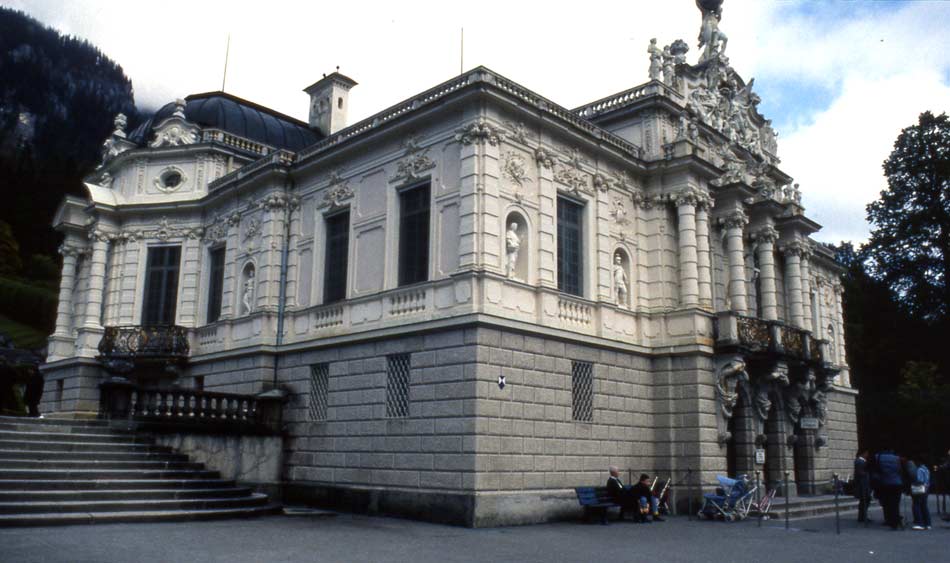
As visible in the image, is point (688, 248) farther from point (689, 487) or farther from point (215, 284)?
point (215, 284)

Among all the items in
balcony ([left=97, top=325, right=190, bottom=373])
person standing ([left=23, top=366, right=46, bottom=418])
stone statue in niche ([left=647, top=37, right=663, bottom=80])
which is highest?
stone statue in niche ([left=647, top=37, right=663, bottom=80])

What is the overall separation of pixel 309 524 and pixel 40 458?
258 inches

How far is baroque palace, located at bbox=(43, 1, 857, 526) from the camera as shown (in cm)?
1955

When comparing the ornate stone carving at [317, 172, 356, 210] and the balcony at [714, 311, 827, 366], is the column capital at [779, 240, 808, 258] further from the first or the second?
the ornate stone carving at [317, 172, 356, 210]

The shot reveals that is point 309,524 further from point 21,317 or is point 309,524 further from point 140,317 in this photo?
point 21,317

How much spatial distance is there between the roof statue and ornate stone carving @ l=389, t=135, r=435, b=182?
14481mm

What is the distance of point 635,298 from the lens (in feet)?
79.0

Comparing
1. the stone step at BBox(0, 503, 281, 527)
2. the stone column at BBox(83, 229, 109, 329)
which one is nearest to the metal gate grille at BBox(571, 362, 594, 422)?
the stone step at BBox(0, 503, 281, 527)

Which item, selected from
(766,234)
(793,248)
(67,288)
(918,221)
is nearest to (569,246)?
(766,234)

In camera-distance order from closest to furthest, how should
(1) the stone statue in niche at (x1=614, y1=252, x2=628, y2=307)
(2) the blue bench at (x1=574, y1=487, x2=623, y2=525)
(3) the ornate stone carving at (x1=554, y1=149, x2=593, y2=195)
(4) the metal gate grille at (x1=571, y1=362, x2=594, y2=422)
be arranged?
1. (2) the blue bench at (x1=574, y1=487, x2=623, y2=525)
2. (4) the metal gate grille at (x1=571, y1=362, x2=594, y2=422)
3. (3) the ornate stone carving at (x1=554, y1=149, x2=593, y2=195)
4. (1) the stone statue in niche at (x1=614, y1=252, x2=628, y2=307)

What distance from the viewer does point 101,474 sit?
→ 1773 cm

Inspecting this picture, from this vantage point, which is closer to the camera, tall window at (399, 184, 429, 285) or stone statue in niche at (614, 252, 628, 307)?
tall window at (399, 184, 429, 285)

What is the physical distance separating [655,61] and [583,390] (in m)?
12.1

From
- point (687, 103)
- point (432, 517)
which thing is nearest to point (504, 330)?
point (432, 517)
